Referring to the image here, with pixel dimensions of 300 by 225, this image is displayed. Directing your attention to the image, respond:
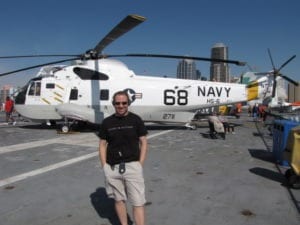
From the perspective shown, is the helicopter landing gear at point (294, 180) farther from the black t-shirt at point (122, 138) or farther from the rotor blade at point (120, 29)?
the rotor blade at point (120, 29)

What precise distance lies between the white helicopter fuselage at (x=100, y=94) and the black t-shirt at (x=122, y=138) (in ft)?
34.1

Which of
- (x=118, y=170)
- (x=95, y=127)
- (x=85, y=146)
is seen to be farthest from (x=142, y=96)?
(x=118, y=170)

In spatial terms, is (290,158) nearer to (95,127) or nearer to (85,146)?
(85,146)

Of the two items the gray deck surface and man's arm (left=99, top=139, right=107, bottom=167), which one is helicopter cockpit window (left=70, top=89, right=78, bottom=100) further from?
man's arm (left=99, top=139, right=107, bottom=167)

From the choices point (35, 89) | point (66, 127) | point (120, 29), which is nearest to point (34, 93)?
point (35, 89)

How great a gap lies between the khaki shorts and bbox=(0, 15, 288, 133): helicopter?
10.4 m

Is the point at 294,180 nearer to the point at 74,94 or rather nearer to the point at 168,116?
the point at 168,116

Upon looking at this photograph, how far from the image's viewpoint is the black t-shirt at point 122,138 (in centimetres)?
338

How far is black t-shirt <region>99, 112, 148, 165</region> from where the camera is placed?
3.38 m

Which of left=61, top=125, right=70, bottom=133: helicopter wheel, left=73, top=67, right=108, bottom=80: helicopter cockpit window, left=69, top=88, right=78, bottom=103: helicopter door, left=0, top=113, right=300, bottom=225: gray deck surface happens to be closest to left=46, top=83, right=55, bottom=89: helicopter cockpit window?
left=69, top=88, right=78, bottom=103: helicopter door

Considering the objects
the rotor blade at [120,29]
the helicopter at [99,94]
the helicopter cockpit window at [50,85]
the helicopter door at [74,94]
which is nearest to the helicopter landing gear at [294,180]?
the rotor blade at [120,29]

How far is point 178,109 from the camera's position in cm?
1489

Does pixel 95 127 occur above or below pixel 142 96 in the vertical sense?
below

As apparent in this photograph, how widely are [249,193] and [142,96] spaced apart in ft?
32.2
